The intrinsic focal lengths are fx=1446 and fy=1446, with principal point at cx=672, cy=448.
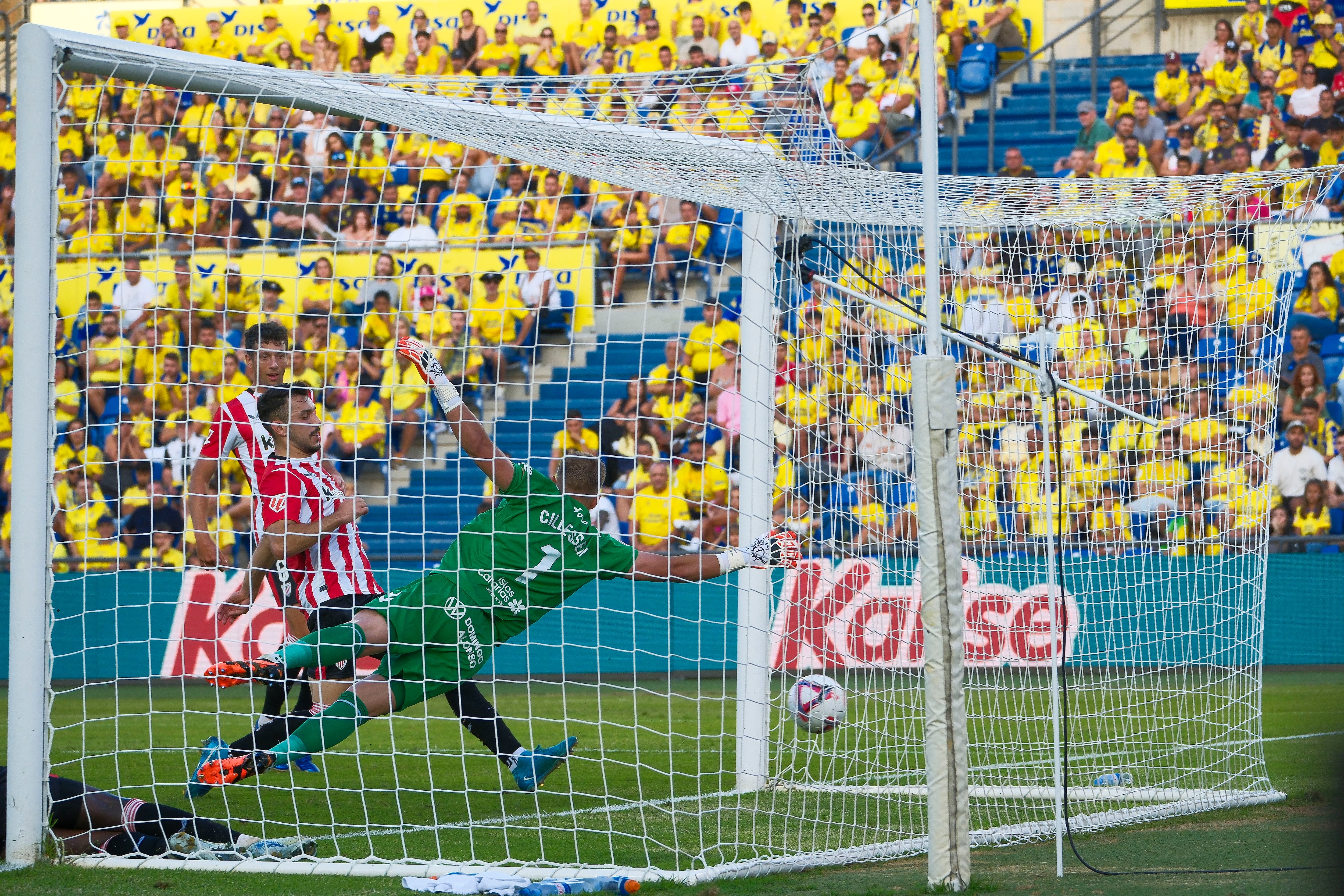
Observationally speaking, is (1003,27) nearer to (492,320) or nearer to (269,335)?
(492,320)

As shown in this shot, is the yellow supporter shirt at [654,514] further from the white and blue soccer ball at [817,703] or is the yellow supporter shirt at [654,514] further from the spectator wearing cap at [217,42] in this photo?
the spectator wearing cap at [217,42]

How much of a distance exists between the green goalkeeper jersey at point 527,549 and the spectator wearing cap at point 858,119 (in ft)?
37.3

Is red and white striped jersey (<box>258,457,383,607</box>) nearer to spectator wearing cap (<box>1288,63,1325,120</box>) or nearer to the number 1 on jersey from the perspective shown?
the number 1 on jersey

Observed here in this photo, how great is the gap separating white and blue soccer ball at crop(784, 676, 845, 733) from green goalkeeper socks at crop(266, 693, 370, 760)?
1874 millimetres

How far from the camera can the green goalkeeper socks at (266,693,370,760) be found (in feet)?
18.9

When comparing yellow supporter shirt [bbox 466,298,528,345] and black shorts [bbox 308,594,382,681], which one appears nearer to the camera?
black shorts [bbox 308,594,382,681]

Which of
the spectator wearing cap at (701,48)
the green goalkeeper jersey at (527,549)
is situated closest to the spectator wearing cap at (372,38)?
the spectator wearing cap at (701,48)

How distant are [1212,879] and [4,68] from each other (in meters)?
19.0

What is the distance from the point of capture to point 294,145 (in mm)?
17156

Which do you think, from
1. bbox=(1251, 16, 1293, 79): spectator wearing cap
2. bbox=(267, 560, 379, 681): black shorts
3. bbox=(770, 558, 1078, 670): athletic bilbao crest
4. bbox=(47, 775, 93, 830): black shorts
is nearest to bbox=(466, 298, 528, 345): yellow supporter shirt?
bbox=(770, 558, 1078, 670): athletic bilbao crest

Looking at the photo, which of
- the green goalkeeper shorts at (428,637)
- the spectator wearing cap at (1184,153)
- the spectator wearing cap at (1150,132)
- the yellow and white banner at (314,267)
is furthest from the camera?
the spectator wearing cap at (1150,132)

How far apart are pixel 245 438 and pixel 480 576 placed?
5.24ft

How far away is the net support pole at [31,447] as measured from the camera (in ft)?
17.7

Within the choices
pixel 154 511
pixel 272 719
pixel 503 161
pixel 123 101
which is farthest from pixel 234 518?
pixel 272 719
